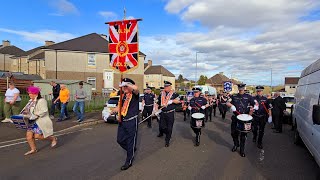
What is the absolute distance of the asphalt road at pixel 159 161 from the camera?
598 cm

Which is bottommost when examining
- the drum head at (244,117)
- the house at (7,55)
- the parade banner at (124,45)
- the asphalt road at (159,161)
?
the asphalt road at (159,161)

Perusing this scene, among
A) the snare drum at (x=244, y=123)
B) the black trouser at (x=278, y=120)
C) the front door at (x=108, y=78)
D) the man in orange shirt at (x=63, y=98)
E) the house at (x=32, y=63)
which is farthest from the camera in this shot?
the house at (x=32, y=63)

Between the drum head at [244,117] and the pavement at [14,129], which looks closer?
the drum head at [244,117]

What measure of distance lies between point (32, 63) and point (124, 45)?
48951 mm

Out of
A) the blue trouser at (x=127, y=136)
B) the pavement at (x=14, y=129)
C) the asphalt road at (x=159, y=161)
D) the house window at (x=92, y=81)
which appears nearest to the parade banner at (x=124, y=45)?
the blue trouser at (x=127, y=136)

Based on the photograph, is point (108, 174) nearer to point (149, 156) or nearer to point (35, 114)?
point (149, 156)

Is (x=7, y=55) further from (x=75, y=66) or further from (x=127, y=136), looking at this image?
(x=127, y=136)

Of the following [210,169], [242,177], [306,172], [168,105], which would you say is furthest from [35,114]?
[306,172]

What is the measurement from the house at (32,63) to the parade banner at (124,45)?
39994 millimetres

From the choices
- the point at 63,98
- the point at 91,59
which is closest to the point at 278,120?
the point at 63,98

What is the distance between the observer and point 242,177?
595 centimetres

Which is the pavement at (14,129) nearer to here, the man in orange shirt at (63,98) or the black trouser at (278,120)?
the man in orange shirt at (63,98)

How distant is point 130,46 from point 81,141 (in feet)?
12.6

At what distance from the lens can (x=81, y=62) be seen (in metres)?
41.9
